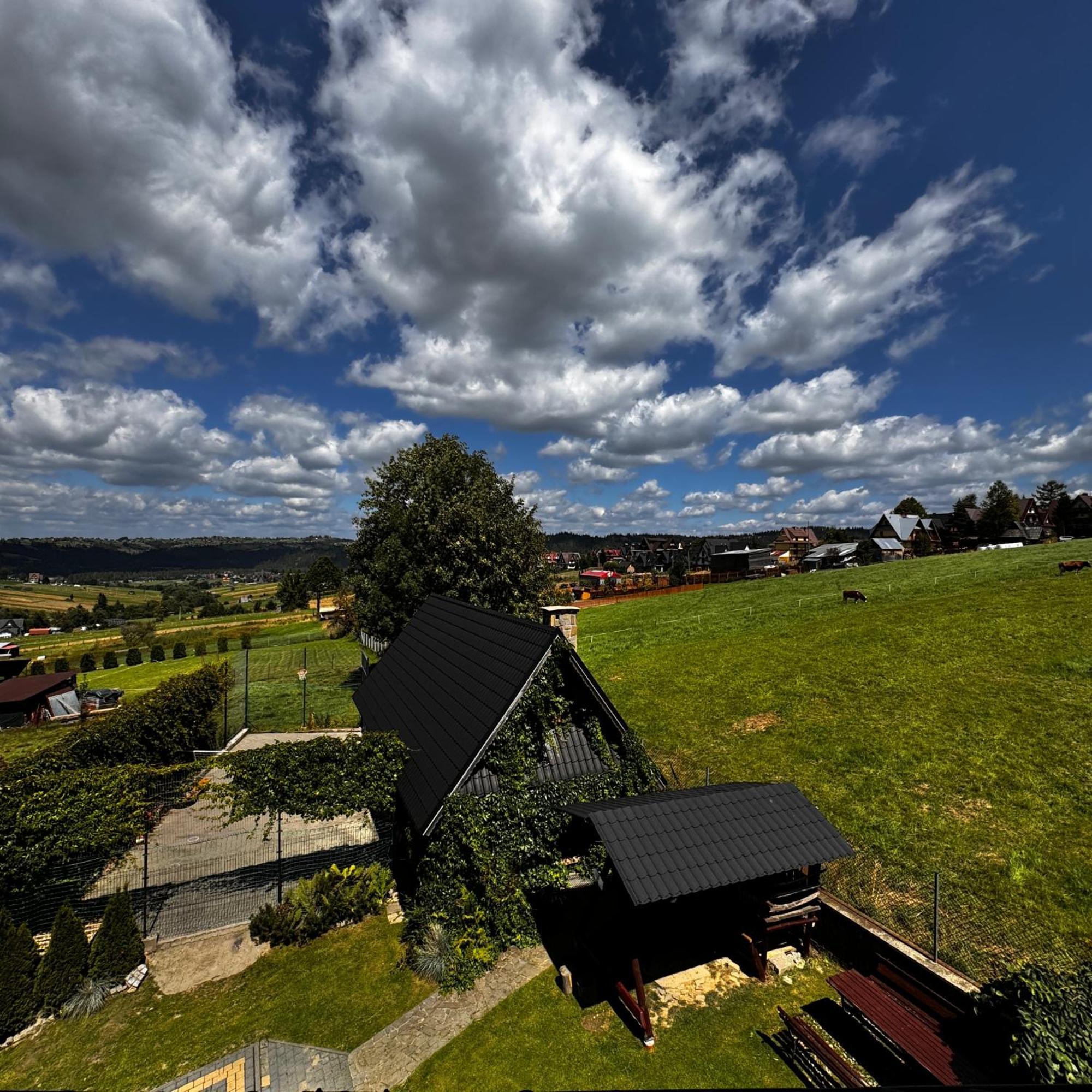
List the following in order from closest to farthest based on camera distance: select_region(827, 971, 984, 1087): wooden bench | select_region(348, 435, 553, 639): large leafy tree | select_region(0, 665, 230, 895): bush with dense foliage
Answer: select_region(827, 971, 984, 1087): wooden bench, select_region(0, 665, 230, 895): bush with dense foliage, select_region(348, 435, 553, 639): large leafy tree

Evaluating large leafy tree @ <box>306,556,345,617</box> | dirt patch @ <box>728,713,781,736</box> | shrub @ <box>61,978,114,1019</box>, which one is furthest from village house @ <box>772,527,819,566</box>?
shrub @ <box>61,978,114,1019</box>

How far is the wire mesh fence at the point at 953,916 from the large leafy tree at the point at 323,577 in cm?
7182

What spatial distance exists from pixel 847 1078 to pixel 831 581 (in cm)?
4316

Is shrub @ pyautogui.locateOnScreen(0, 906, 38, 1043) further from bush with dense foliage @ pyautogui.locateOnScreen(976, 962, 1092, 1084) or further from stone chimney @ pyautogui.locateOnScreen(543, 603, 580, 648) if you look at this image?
bush with dense foliage @ pyautogui.locateOnScreen(976, 962, 1092, 1084)

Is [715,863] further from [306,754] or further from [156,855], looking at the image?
[156,855]

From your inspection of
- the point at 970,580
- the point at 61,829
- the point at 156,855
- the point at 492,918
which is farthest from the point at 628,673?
the point at 970,580

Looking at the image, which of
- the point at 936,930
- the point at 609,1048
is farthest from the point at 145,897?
the point at 936,930

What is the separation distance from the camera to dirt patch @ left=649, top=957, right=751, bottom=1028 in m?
8.02

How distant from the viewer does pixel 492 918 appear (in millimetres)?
9469

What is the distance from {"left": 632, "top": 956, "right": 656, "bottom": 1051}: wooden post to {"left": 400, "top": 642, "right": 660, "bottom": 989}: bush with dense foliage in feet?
5.12

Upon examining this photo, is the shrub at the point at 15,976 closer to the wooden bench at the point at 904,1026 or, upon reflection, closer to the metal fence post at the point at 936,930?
the wooden bench at the point at 904,1026

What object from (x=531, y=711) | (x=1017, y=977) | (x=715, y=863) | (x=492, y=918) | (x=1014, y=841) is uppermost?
(x=531, y=711)

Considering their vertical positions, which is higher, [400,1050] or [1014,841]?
[1014,841]

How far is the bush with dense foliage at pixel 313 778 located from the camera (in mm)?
10195
